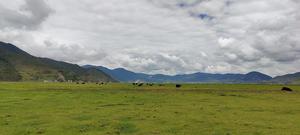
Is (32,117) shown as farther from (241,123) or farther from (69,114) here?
(241,123)

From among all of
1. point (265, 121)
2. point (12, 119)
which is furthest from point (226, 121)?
point (12, 119)

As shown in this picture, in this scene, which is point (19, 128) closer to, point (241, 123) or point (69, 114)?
point (69, 114)

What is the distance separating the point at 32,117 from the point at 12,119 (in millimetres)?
2584

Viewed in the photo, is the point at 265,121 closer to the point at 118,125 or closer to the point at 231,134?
the point at 231,134

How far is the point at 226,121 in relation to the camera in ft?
124

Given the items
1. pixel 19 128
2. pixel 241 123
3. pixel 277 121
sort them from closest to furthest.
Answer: pixel 19 128
pixel 241 123
pixel 277 121

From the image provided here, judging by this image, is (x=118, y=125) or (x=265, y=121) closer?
(x=118, y=125)

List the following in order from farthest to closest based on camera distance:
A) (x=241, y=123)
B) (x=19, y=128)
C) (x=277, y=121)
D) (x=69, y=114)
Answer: (x=69, y=114), (x=277, y=121), (x=241, y=123), (x=19, y=128)

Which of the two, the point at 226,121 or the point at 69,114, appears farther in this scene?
the point at 69,114

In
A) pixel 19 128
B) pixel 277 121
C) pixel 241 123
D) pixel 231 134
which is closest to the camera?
pixel 231 134

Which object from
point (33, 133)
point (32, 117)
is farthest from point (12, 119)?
point (33, 133)

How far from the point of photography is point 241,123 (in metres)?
36.2

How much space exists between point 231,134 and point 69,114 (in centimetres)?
2182

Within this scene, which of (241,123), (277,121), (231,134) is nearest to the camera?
(231,134)
